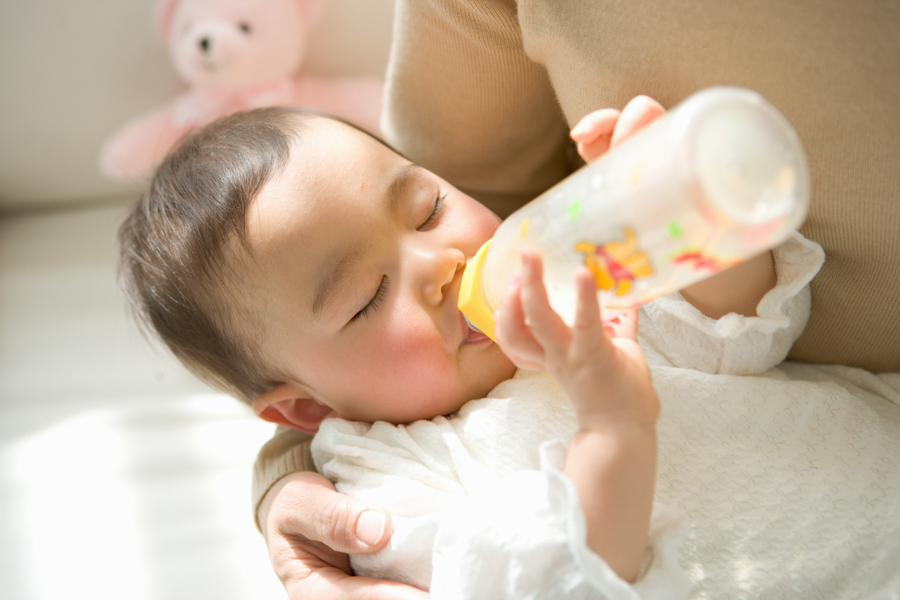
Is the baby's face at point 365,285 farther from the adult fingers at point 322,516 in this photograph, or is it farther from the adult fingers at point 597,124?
the adult fingers at point 597,124

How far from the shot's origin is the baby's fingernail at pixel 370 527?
33.5 inches

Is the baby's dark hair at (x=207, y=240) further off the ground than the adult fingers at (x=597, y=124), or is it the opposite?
the baby's dark hair at (x=207, y=240)

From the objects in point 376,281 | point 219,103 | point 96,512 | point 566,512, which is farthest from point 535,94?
point 96,512

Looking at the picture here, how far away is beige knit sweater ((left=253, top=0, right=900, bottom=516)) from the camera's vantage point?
2.22ft

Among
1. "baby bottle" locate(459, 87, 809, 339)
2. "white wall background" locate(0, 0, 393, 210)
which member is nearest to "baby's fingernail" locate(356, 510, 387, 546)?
"baby bottle" locate(459, 87, 809, 339)

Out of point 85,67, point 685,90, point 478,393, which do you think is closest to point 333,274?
point 478,393

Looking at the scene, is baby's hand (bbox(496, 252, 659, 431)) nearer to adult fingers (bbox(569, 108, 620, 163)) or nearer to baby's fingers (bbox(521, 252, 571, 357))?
baby's fingers (bbox(521, 252, 571, 357))

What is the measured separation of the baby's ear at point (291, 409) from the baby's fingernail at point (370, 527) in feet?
0.76

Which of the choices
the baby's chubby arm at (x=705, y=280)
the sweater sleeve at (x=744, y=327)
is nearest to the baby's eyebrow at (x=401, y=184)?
the baby's chubby arm at (x=705, y=280)

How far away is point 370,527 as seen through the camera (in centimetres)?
86

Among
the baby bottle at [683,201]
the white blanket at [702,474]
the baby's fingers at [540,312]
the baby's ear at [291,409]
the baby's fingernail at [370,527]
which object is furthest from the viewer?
Result: the baby's ear at [291,409]

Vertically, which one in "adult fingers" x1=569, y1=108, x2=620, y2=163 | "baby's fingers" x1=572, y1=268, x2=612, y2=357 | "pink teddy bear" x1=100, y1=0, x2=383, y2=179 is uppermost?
"pink teddy bear" x1=100, y1=0, x2=383, y2=179

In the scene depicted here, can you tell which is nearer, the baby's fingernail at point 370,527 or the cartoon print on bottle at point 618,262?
the cartoon print on bottle at point 618,262

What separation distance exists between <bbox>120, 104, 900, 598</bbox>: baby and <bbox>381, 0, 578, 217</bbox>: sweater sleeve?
149mm
